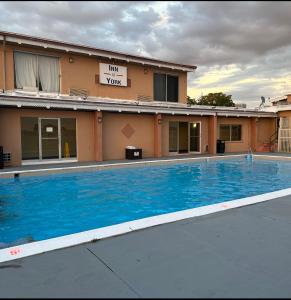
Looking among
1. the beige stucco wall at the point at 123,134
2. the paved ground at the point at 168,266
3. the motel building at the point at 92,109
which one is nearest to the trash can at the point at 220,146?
the motel building at the point at 92,109

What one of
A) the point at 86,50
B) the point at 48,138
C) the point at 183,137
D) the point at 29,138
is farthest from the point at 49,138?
the point at 183,137

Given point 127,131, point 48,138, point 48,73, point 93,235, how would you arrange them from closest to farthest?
point 93,235, point 48,138, point 48,73, point 127,131

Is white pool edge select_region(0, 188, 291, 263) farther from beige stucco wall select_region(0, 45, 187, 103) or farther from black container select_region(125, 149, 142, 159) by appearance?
beige stucco wall select_region(0, 45, 187, 103)

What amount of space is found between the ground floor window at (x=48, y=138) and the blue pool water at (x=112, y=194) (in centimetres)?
274

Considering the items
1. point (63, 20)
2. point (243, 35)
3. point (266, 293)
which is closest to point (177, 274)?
point (266, 293)

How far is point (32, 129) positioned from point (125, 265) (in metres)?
11.6

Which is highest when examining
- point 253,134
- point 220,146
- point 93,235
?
point 253,134

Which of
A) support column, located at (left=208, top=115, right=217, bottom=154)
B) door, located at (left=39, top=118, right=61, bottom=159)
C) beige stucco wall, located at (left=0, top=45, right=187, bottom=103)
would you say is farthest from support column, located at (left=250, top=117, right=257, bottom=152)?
door, located at (left=39, top=118, right=61, bottom=159)

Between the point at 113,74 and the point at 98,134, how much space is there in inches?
161

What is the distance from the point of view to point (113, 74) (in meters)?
16.6

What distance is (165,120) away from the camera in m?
17.6

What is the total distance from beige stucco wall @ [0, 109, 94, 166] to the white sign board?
266 cm

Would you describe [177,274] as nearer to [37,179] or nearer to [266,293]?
[266,293]

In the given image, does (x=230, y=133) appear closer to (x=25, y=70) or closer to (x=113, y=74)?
(x=113, y=74)
